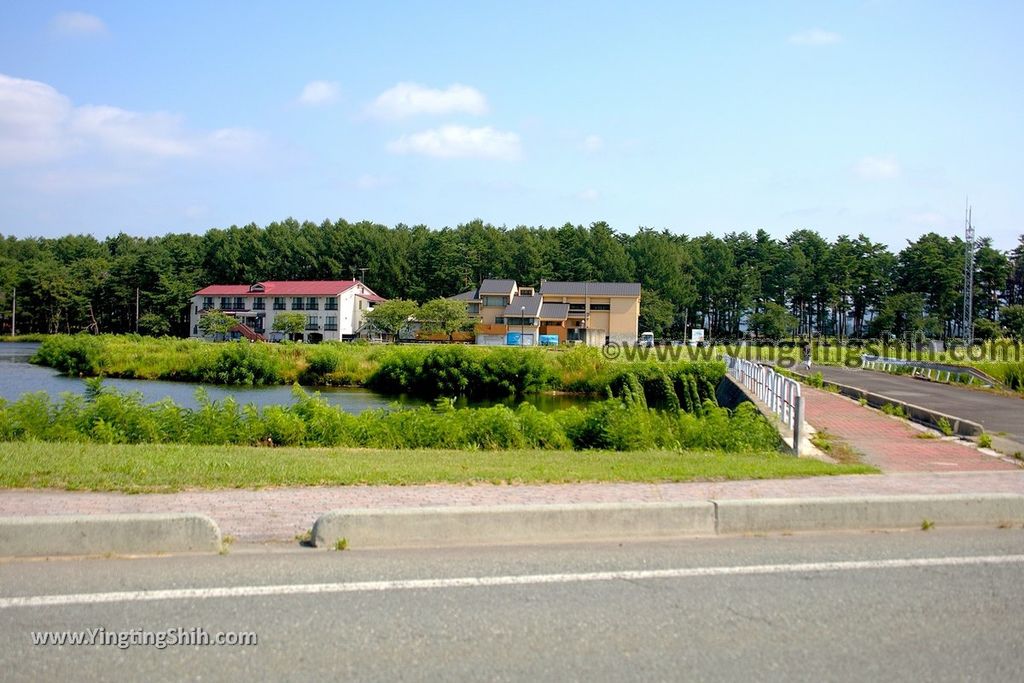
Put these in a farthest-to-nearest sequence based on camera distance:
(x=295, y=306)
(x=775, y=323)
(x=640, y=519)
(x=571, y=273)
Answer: (x=571, y=273), (x=775, y=323), (x=295, y=306), (x=640, y=519)

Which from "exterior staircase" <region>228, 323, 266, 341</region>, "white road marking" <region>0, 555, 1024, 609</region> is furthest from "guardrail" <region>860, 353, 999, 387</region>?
"exterior staircase" <region>228, 323, 266, 341</region>

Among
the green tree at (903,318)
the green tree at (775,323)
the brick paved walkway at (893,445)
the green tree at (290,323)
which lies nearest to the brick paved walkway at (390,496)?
the brick paved walkway at (893,445)

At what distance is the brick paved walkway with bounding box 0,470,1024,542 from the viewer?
7.14 meters

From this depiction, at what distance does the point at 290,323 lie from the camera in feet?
278

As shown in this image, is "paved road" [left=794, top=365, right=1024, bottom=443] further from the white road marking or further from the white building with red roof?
the white building with red roof

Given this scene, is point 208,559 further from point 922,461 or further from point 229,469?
point 922,461

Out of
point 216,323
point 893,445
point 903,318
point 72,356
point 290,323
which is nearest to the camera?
point 893,445

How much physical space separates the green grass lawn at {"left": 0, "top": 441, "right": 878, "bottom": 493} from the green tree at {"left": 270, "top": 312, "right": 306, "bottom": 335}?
245ft

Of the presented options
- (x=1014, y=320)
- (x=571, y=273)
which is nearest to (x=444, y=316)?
(x=571, y=273)

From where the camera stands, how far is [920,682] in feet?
13.8

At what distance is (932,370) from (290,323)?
2501 inches

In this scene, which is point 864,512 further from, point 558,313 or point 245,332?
point 245,332

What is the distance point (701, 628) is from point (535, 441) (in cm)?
988

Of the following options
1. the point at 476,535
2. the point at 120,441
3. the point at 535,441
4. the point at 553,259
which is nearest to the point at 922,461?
the point at 535,441
